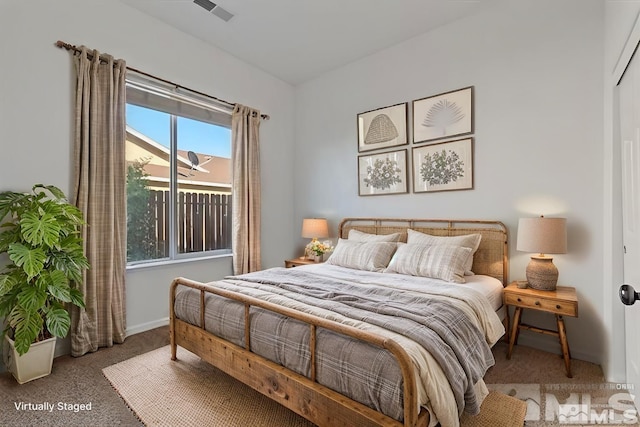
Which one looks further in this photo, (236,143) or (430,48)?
(236,143)

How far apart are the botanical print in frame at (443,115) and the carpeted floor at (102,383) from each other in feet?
6.76

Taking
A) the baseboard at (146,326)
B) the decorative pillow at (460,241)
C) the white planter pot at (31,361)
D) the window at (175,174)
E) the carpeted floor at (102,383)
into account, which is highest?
the window at (175,174)

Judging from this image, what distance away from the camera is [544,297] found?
7.66ft

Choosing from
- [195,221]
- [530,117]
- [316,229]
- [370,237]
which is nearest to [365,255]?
[370,237]

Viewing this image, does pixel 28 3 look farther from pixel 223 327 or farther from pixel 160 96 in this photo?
pixel 223 327

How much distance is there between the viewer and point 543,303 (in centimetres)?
235

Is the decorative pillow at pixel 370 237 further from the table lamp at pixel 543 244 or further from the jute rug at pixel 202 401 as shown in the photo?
the jute rug at pixel 202 401

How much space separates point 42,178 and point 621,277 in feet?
14.0

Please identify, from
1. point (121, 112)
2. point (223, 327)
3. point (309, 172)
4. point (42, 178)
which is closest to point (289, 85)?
point (309, 172)

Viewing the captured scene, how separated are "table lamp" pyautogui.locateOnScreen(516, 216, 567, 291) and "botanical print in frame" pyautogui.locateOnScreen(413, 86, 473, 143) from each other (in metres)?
1.10

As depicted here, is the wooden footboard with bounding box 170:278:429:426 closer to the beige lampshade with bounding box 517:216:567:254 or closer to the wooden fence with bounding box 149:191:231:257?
the wooden fence with bounding box 149:191:231:257

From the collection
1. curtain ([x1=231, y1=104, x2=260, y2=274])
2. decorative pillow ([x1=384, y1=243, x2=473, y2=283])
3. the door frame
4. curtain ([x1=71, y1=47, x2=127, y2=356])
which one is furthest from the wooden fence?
the door frame

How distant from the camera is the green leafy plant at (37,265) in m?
2.03

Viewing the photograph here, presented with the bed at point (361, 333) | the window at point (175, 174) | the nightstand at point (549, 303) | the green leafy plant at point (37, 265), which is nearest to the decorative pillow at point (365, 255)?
the bed at point (361, 333)
